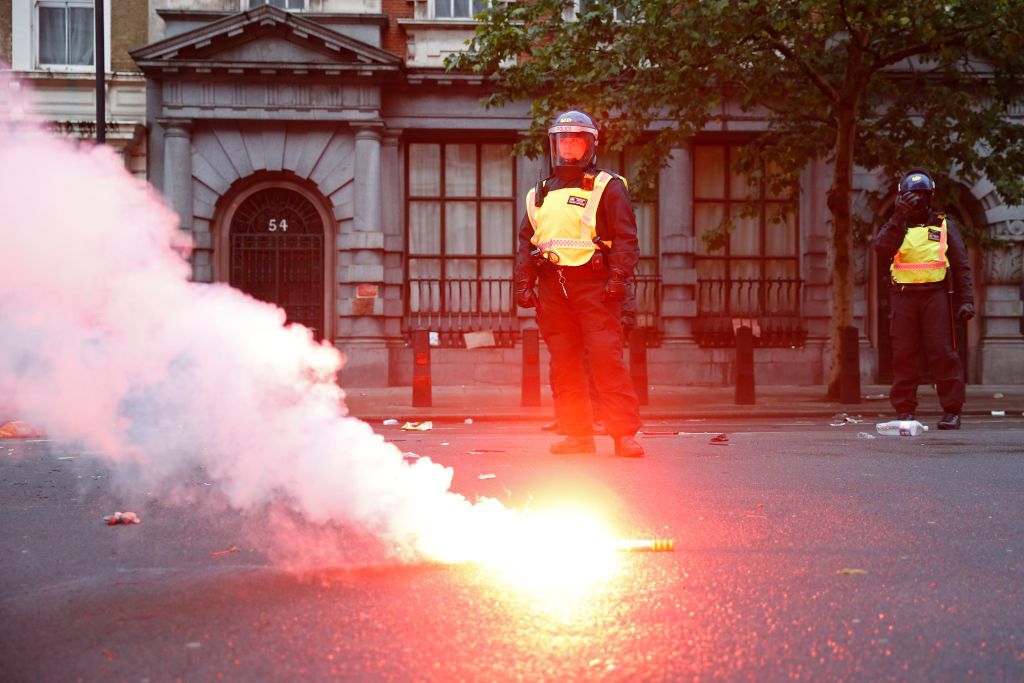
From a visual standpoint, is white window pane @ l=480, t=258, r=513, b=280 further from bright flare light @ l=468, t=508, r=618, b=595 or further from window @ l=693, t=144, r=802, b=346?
bright flare light @ l=468, t=508, r=618, b=595

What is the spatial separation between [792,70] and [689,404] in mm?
4539

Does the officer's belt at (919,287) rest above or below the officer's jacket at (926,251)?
below

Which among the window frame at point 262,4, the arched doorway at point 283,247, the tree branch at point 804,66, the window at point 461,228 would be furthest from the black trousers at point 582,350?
the window frame at point 262,4

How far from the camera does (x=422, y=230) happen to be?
20.2 m

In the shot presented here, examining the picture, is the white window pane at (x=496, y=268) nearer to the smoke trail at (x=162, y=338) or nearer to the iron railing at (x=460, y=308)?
the iron railing at (x=460, y=308)

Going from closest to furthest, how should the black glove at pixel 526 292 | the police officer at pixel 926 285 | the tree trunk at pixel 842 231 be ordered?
1. the black glove at pixel 526 292
2. the police officer at pixel 926 285
3. the tree trunk at pixel 842 231

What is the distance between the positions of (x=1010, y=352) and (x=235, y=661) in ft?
63.1

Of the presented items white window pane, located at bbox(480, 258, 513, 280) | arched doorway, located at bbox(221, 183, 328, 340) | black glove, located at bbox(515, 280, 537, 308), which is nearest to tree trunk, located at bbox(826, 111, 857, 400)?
white window pane, located at bbox(480, 258, 513, 280)

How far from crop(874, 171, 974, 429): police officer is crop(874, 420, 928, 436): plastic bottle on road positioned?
1.32 ft

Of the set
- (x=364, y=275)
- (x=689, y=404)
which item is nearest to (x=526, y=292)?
(x=689, y=404)

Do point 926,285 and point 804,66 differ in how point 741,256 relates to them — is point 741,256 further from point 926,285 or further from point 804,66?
point 926,285

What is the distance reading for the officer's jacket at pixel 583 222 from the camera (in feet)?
23.7

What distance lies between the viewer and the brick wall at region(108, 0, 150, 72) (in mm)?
19562

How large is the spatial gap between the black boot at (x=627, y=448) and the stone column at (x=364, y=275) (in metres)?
12.1
